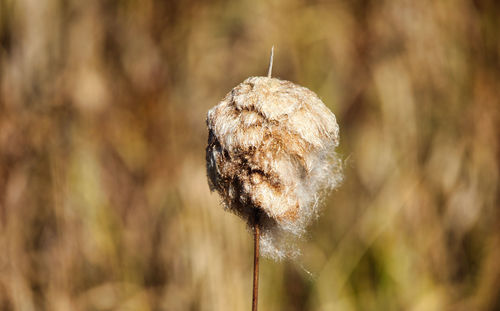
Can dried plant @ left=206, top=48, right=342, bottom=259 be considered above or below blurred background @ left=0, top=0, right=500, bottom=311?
below

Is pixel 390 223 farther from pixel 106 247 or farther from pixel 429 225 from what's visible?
pixel 106 247

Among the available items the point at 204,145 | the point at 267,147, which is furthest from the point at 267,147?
the point at 204,145

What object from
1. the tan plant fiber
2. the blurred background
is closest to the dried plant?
the tan plant fiber

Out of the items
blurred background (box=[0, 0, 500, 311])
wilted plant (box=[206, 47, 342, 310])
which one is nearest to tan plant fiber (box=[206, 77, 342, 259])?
wilted plant (box=[206, 47, 342, 310])

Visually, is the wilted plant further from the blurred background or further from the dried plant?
the blurred background

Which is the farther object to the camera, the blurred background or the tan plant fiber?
the blurred background

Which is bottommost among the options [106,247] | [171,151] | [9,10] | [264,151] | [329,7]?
[264,151]

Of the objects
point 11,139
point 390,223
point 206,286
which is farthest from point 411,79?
point 11,139

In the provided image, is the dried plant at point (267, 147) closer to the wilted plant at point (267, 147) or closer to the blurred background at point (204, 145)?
the wilted plant at point (267, 147)

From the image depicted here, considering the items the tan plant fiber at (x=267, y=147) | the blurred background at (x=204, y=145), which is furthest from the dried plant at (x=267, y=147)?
the blurred background at (x=204, y=145)
